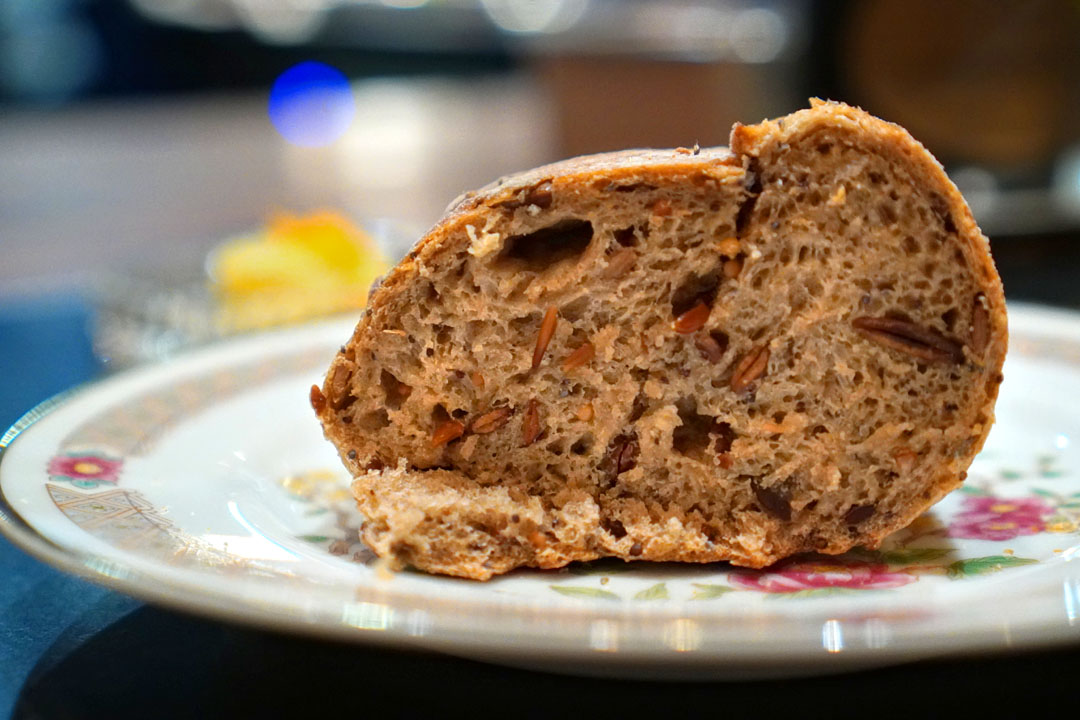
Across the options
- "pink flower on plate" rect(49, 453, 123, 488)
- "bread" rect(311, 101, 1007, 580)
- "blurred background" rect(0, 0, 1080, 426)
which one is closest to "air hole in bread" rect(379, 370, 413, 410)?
"bread" rect(311, 101, 1007, 580)

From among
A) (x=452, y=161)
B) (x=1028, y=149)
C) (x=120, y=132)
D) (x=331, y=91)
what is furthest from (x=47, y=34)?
(x=1028, y=149)

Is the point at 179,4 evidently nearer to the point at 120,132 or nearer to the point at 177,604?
the point at 120,132

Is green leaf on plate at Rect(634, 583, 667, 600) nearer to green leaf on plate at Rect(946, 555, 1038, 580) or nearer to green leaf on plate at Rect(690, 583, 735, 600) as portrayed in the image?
→ green leaf on plate at Rect(690, 583, 735, 600)

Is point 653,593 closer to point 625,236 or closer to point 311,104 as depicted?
point 625,236

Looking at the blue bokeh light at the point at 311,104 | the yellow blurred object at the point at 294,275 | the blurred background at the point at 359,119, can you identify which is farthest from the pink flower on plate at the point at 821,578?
the blue bokeh light at the point at 311,104

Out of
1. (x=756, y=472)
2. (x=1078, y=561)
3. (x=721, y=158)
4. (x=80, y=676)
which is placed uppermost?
(x=721, y=158)

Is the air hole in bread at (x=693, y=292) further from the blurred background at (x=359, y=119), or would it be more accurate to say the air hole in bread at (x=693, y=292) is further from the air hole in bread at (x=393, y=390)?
the blurred background at (x=359, y=119)
